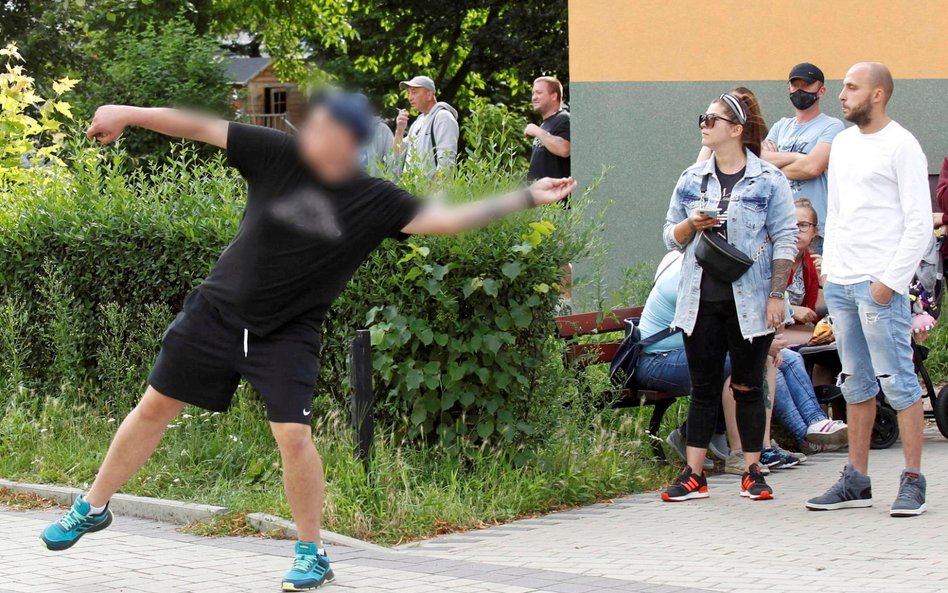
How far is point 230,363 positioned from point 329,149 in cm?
94

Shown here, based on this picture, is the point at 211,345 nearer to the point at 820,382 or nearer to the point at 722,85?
the point at 820,382

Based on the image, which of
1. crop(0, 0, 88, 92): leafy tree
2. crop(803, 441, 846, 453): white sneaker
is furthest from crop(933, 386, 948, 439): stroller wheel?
crop(0, 0, 88, 92): leafy tree

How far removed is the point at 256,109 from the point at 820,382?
4359 millimetres

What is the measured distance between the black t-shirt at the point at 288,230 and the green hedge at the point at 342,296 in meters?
1.45

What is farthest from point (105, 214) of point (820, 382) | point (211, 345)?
point (820, 382)

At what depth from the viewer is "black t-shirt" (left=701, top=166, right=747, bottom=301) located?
7016 millimetres

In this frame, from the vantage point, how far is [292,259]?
5352mm

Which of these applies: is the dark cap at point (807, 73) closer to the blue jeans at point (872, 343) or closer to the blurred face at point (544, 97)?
the blurred face at point (544, 97)

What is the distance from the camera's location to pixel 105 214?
872 cm

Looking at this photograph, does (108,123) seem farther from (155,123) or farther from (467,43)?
(467,43)

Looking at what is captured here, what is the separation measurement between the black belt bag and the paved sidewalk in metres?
1.19

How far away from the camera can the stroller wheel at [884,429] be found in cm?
869

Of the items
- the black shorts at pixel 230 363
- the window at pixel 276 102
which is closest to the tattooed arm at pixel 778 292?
the black shorts at pixel 230 363

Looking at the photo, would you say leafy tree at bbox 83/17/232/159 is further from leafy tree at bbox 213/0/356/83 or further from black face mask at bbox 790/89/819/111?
leafy tree at bbox 213/0/356/83
